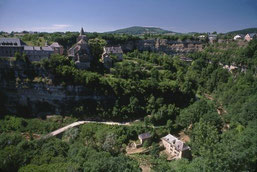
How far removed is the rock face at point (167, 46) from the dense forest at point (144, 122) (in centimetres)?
2461

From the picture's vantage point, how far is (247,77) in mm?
49156

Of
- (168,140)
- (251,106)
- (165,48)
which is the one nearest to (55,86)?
(168,140)

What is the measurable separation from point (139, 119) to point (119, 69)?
15.0m

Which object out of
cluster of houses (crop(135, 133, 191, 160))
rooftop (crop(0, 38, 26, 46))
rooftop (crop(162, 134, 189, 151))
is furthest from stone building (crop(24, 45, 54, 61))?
rooftop (crop(162, 134, 189, 151))

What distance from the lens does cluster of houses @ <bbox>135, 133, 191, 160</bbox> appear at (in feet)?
107

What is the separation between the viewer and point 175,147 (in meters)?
33.7

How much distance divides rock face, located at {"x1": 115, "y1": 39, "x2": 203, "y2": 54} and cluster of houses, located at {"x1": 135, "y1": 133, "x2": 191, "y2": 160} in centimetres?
5614

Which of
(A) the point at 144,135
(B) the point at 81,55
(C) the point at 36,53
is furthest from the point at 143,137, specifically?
(C) the point at 36,53

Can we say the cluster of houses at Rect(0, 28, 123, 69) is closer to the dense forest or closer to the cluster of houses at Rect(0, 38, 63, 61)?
the cluster of houses at Rect(0, 38, 63, 61)

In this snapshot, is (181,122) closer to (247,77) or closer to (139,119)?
(139,119)

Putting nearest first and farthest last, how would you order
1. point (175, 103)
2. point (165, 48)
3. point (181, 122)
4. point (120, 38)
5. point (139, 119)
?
point (181, 122) → point (139, 119) → point (175, 103) → point (120, 38) → point (165, 48)

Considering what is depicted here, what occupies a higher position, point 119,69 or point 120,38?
point 120,38

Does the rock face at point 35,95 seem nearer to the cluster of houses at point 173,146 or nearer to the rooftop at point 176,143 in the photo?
the cluster of houses at point 173,146

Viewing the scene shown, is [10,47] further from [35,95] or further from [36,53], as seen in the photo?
[35,95]
